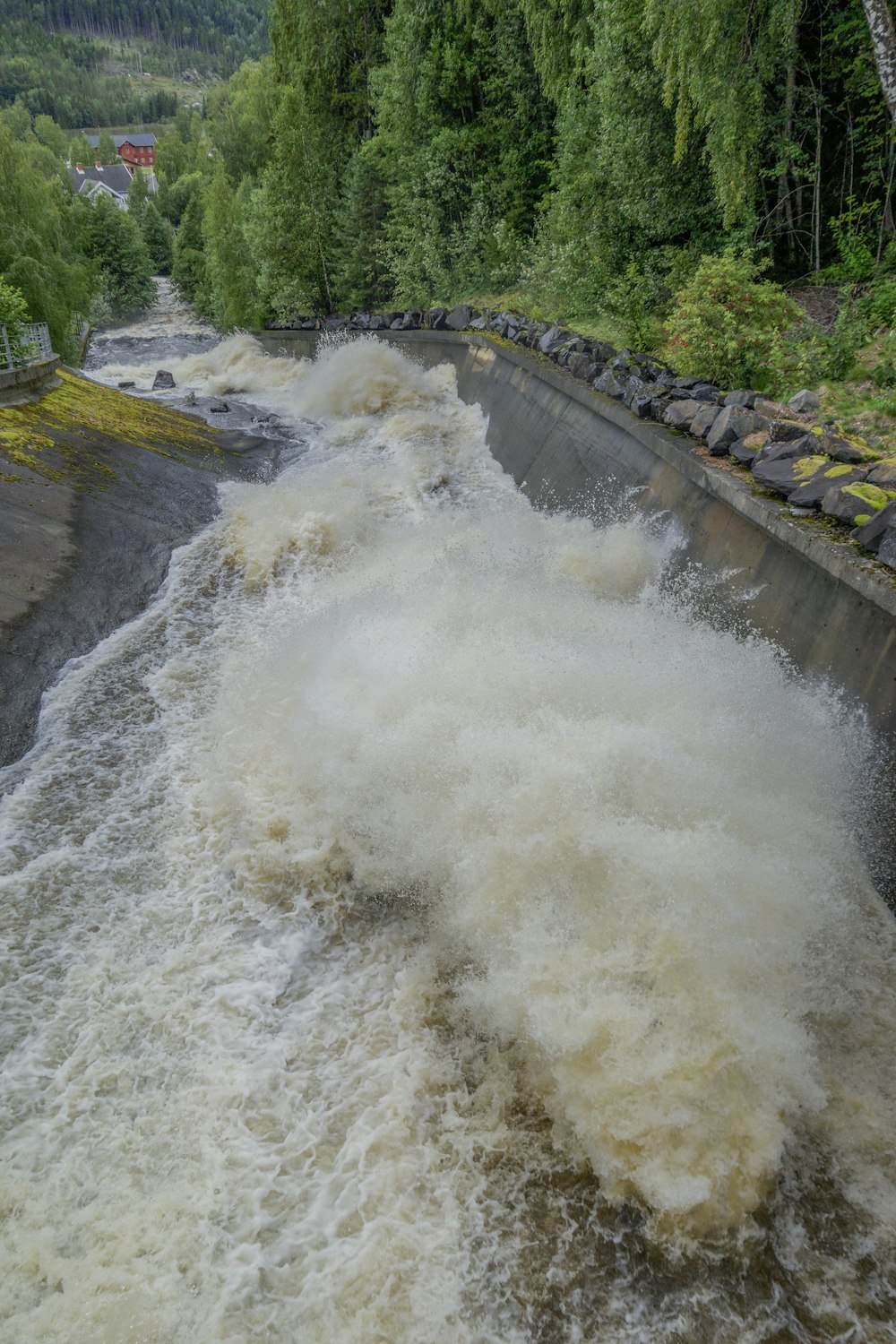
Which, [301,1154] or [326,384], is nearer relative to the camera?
[301,1154]

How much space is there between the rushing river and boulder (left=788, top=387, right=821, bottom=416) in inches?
101

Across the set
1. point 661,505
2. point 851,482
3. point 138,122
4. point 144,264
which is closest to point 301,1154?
point 851,482

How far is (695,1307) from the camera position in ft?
9.30

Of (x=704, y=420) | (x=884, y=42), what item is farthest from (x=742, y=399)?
(x=884, y=42)

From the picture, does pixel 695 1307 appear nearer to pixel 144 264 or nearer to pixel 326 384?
pixel 326 384

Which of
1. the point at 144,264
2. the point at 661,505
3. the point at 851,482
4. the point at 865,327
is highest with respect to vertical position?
the point at 865,327

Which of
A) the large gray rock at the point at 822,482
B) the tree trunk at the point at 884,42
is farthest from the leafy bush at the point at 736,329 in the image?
the large gray rock at the point at 822,482

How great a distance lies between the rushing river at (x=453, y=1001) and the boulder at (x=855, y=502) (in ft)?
3.48

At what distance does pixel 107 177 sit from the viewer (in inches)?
4294

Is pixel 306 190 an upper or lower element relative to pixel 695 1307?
upper

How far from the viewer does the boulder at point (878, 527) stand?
15.6 feet

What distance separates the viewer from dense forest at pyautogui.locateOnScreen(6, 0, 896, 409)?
373 inches

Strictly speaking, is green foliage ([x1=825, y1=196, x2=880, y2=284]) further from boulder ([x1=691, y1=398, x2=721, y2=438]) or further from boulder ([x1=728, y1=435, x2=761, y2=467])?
boulder ([x1=728, y1=435, x2=761, y2=467])

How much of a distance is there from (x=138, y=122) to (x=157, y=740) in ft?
668
